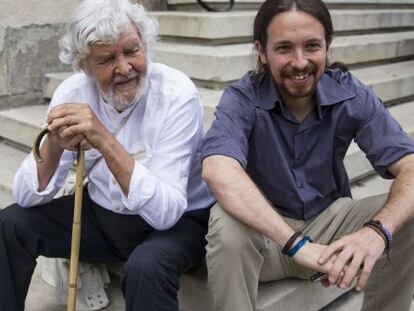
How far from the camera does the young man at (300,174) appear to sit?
217 cm

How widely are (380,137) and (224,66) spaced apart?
165 cm

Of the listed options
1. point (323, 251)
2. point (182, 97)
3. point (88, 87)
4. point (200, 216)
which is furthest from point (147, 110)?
point (323, 251)

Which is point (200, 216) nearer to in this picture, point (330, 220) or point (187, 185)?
point (187, 185)

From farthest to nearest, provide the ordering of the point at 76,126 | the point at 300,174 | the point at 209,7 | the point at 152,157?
1. the point at 209,7
2. the point at 300,174
3. the point at 152,157
4. the point at 76,126

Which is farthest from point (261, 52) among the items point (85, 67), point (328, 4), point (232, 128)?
point (328, 4)

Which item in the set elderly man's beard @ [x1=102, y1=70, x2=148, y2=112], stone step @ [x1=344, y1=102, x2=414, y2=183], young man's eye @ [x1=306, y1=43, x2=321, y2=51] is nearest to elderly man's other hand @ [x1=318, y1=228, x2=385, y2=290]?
young man's eye @ [x1=306, y1=43, x2=321, y2=51]

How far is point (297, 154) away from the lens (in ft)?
8.29

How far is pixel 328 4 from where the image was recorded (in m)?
5.80

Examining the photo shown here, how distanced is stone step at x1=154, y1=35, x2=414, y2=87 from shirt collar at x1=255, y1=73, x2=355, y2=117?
999 mm

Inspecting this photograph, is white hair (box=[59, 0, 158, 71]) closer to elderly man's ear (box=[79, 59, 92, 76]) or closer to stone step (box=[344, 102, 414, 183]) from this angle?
elderly man's ear (box=[79, 59, 92, 76])

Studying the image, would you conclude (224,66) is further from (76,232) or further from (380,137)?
(76,232)

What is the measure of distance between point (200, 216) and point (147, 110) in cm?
53

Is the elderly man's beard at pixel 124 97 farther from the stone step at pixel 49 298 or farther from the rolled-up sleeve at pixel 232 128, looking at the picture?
the stone step at pixel 49 298

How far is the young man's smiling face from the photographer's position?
2.38 meters
